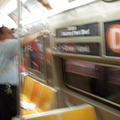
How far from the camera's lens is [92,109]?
2.72m

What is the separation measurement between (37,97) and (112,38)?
2.41 metres

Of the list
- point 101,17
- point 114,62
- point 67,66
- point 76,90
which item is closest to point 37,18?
point 67,66

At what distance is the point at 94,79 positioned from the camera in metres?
2.87

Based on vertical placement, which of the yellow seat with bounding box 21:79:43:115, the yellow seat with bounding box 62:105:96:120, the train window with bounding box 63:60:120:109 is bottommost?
the yellow seat with bounding box 21:79:43:115

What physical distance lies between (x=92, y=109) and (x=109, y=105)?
0.25 m

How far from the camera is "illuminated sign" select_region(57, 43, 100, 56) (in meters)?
2.42

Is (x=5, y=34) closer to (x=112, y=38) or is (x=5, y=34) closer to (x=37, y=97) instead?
(x=37, y=97)

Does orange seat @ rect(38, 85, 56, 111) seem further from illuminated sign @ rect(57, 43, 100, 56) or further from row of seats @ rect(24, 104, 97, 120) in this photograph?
row of seats @ rect(24, 104, 97, 120)

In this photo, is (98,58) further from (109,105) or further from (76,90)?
(76,90)

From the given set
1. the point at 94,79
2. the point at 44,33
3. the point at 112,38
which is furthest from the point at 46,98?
the point at 112,38

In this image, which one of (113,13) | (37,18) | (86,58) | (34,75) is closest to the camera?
(113,13)

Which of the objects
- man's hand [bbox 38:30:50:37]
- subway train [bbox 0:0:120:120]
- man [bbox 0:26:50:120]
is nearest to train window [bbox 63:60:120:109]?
subway train [bbox 0:0:120:120]

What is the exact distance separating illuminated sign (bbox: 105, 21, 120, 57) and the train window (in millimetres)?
280

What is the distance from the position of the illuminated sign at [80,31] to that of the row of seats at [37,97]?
0.96m
